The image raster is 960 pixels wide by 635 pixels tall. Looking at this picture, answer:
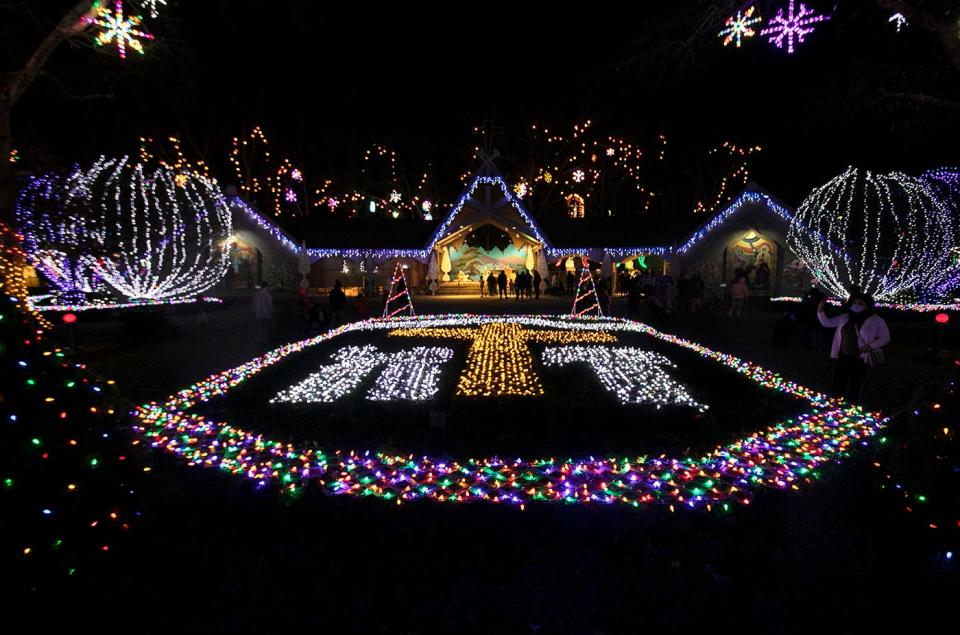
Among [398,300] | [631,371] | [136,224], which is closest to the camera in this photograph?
[631,371]

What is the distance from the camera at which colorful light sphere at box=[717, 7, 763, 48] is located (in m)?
10.4

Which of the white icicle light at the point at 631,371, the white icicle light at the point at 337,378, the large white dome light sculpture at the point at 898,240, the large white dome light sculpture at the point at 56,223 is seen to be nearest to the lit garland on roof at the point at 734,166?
the large white dome light sculpture at the point at 898,240

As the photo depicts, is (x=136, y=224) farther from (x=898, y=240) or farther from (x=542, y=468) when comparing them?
(x=898, y=240)

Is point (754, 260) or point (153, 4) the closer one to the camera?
point (153, 4)

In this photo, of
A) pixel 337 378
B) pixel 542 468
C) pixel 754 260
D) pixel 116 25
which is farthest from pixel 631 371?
pixel 754 260

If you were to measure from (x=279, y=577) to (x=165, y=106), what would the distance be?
126ft

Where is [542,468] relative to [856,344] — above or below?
below

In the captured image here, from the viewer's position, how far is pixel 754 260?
26359mm

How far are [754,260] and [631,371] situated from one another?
21.1m

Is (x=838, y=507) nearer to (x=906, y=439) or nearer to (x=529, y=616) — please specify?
(x=906, y=439)

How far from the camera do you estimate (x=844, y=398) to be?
6914 mm

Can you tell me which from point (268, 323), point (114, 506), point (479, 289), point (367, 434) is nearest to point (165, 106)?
point (479, 289)

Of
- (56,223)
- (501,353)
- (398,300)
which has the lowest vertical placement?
(501,353)

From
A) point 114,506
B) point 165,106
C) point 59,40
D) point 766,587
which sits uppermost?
point 165,106
